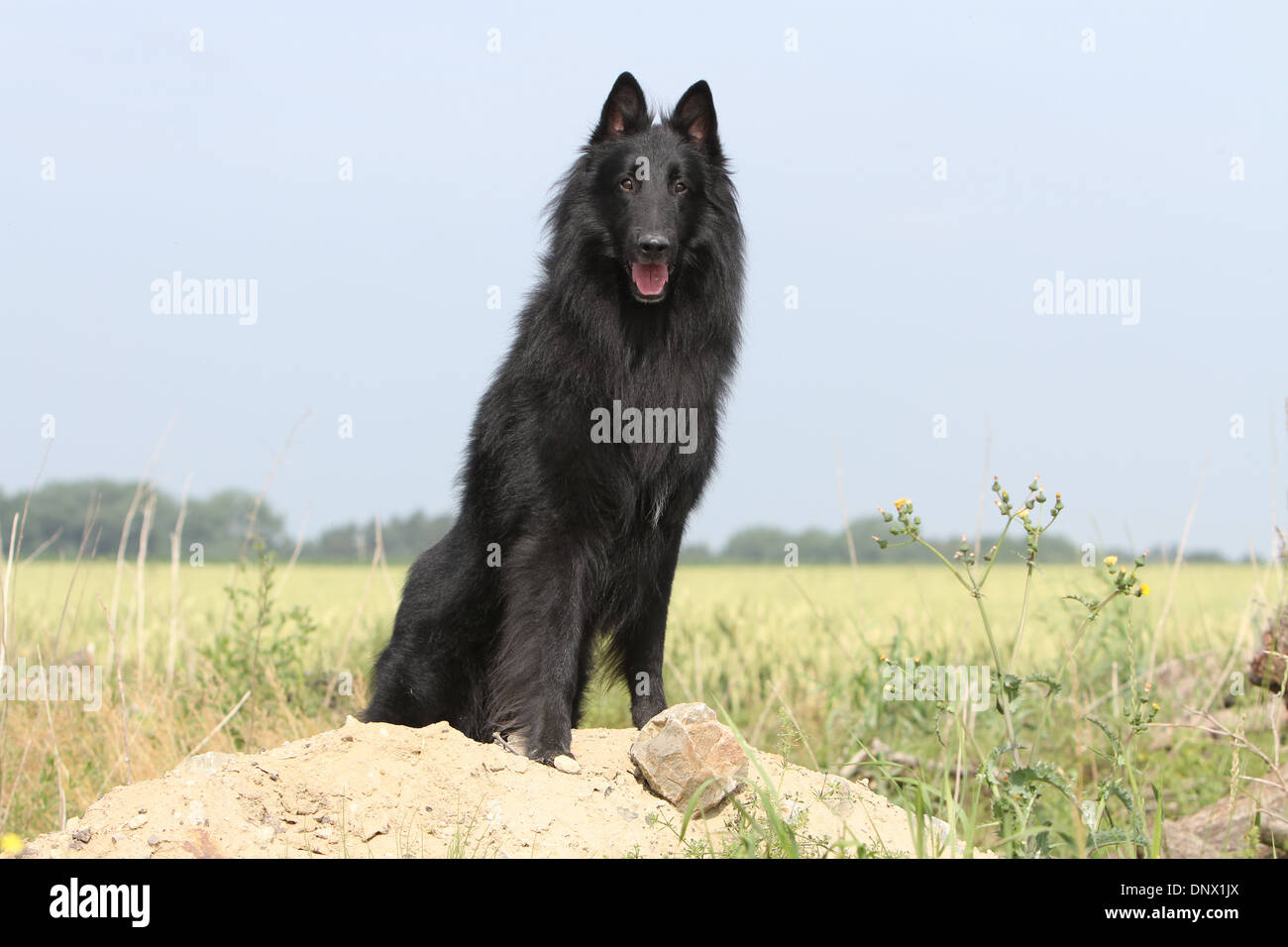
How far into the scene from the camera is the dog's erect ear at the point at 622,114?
480 cm

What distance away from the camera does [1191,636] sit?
9.35 meters

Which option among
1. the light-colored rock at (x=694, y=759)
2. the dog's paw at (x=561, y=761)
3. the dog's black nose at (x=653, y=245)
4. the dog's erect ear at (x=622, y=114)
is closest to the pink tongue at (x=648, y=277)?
the dog's black nose at (x=653, y=245)

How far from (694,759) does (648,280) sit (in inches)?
83.6

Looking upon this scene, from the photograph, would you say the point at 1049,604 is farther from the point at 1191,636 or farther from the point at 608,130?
the point at 608,130

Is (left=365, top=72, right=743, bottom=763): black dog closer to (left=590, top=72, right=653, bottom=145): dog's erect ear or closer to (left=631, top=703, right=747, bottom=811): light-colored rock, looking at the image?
(left=590, top=72, right=653, bottom=145): dog's erect ear

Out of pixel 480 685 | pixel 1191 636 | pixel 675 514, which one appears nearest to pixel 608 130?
pixel 675 514

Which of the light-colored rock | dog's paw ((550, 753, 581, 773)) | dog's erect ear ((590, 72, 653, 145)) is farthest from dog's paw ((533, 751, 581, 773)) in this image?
dog's erect ear ((590, 72, 653, 145))

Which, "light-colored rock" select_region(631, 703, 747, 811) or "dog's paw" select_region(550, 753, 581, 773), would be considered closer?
"light-colored rock" select_region(631, 703, 747, 811)

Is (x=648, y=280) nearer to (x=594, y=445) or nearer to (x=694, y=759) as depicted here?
(x=594, y=445)

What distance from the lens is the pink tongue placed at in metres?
4.61

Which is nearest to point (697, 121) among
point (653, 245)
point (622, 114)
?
point (622, 114)

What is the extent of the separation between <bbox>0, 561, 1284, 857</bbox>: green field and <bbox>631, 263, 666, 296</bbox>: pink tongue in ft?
6.41

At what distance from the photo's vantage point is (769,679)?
26.5 ft
